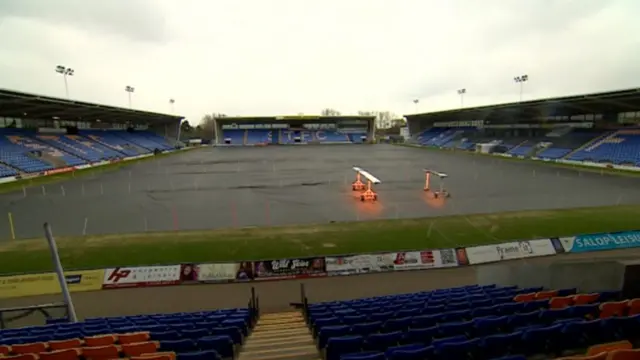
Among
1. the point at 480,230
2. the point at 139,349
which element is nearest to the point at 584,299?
the point at 139,349

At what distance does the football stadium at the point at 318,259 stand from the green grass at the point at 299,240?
12 cm

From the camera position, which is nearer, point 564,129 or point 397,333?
point 397,333

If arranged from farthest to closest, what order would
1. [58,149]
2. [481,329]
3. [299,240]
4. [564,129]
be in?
[564,129] → [58,149] → [299,240] → [481,329]

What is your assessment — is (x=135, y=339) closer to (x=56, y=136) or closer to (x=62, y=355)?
(x=62, y=355)

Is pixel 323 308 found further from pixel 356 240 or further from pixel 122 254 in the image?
pixel 122 254

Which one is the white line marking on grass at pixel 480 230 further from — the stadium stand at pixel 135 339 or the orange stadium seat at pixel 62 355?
the orange stadium seat at pixel 62 355

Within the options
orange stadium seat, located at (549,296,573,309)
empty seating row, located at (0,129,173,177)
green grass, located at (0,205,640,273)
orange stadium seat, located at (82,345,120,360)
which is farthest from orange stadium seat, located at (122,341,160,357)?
empty seating row, located at (0,129,173,177)

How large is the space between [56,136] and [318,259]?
57.5 meters

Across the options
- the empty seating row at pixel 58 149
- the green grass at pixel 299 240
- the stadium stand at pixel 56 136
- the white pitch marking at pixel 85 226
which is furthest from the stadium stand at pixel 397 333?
the empty seating row at pixel 58 149

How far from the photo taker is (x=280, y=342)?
657 cm

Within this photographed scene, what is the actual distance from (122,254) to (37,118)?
170ft

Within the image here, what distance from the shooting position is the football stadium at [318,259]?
555 centimetres

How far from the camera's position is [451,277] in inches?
495

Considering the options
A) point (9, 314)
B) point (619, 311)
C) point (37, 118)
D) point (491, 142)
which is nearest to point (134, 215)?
point (9, 314)
